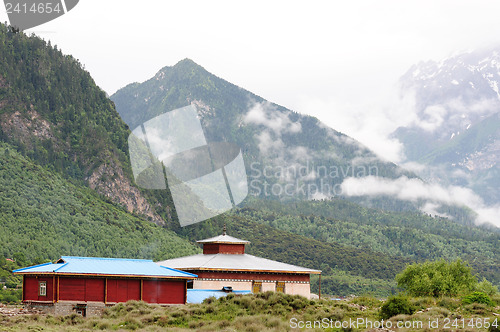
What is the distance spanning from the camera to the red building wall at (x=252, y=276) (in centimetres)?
5253

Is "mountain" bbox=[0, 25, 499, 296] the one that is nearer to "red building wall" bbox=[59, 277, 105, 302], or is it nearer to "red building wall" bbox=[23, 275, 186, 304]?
"red building wall" bbox=[23, 275, 186, 304]

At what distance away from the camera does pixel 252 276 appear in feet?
175

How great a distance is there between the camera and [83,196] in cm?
11869

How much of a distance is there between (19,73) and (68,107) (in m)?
10.9

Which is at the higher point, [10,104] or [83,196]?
[10,104]

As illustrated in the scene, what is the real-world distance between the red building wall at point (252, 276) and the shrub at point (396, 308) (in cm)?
1808

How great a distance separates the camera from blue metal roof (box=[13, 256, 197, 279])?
4334 cm

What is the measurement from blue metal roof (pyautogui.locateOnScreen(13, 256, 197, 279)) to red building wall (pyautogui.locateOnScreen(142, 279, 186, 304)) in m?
0.50

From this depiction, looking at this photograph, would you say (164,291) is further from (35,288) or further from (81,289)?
(35,288)

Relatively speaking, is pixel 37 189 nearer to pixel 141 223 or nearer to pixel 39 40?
pixel 141 223

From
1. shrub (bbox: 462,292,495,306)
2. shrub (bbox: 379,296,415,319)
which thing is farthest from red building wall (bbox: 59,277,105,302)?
shrub (bbox: 462,292,495,306)

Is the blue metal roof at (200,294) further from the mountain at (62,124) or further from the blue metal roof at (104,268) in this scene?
the mountain at (62,124)

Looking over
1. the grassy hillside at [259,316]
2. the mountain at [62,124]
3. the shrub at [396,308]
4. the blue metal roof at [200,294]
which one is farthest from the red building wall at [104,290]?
the mountain at [62,124]

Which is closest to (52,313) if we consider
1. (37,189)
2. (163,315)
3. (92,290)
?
(92,290)
